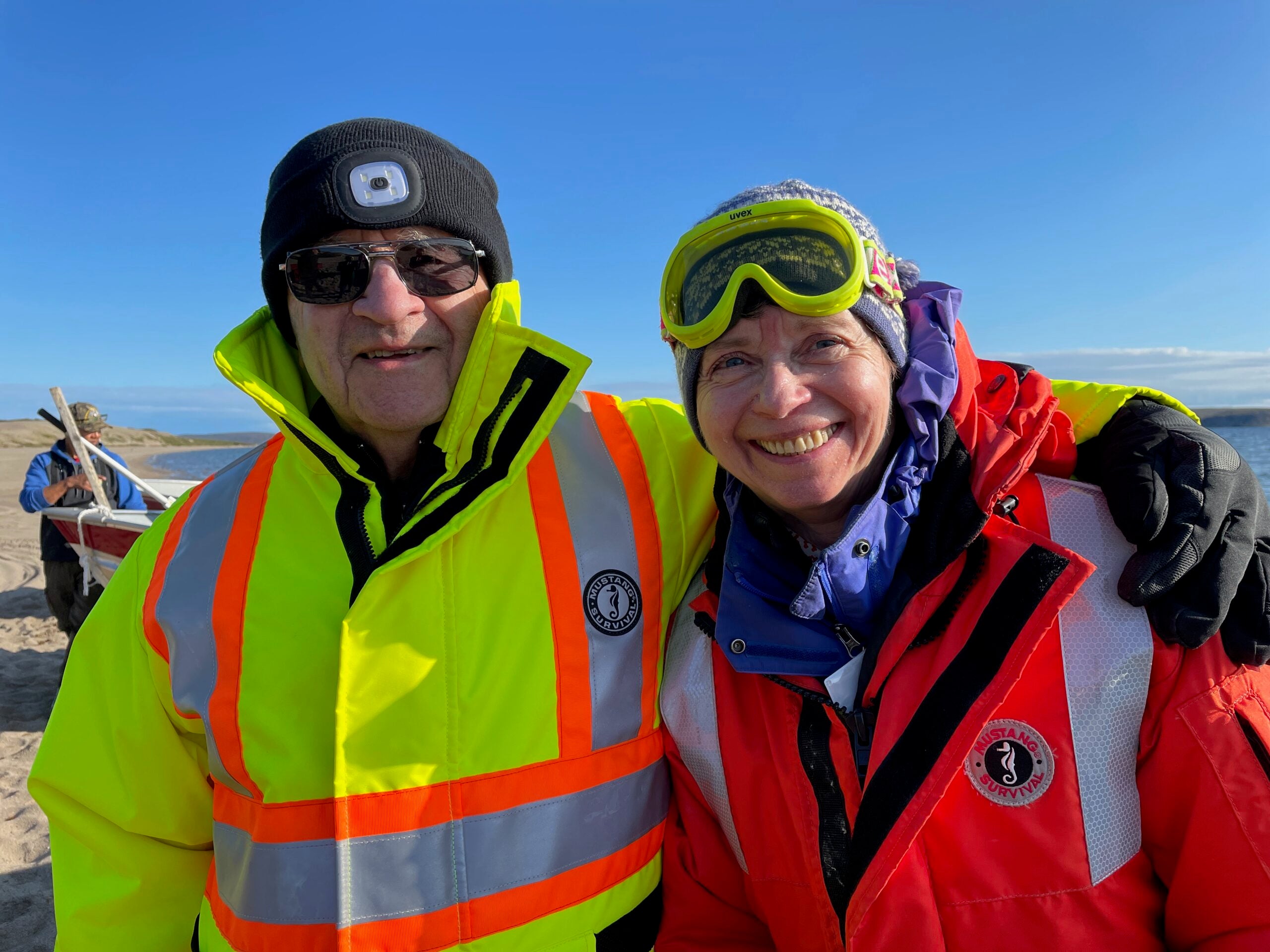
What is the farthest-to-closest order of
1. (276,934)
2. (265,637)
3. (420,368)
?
(420,368) → (265,637) → (276,934)

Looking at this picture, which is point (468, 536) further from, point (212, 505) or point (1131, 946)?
point (1131, 946)

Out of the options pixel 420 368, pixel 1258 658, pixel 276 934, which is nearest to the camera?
pixel 1258 658

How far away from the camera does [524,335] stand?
1928mm

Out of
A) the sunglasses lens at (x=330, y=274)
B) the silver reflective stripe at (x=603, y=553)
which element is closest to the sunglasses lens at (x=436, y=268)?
the sunglasses lens at (x=330, y=274)

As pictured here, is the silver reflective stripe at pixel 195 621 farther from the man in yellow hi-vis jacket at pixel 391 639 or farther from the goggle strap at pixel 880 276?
the goggle strap at pixel 880 276

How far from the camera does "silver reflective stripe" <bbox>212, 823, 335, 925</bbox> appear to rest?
5.21ft

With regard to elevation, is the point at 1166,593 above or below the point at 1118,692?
above

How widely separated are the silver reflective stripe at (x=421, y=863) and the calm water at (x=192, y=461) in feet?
126

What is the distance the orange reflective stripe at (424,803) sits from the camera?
5.11 feet

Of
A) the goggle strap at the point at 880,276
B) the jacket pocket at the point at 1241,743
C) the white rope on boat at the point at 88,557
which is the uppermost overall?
the goggle strap at the point at 880,276

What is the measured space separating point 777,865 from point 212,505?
1686mm

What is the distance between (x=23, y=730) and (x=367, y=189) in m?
5.94

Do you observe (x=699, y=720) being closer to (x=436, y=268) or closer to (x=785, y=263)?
(x=785, y=263)

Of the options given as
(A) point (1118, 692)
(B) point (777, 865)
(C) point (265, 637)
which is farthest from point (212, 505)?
(A) point (1118, 692)
